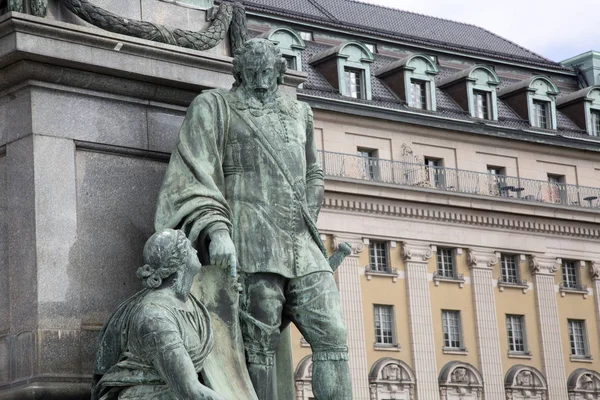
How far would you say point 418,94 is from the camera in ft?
206

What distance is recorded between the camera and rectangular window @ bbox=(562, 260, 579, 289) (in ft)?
221

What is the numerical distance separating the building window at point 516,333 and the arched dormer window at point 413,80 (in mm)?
9250

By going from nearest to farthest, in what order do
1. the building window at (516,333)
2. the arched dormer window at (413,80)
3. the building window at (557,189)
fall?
the arched dormer window at (413,80) < the building window at (516,333) < the building window at (557,189)

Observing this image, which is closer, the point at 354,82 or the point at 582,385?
the point at 354,82

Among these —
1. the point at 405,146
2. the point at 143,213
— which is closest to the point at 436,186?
the point at 405,146

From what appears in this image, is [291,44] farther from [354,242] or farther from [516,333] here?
[516,333]

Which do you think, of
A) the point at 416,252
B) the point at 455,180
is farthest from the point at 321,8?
the point at 416,252

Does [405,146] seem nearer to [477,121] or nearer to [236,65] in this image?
[477,121]

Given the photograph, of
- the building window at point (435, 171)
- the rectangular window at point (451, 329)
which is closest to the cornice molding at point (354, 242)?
the building window at point (435, 171)

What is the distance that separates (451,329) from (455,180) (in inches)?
230

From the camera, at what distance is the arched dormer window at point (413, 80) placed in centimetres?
6216

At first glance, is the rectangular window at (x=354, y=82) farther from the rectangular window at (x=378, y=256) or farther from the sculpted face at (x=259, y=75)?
the sculpted face at (x=259, y=75)

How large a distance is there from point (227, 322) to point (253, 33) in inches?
1964

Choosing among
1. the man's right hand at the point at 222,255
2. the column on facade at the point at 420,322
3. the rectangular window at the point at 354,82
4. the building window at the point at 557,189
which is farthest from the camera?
the building window at the point at 557,189
